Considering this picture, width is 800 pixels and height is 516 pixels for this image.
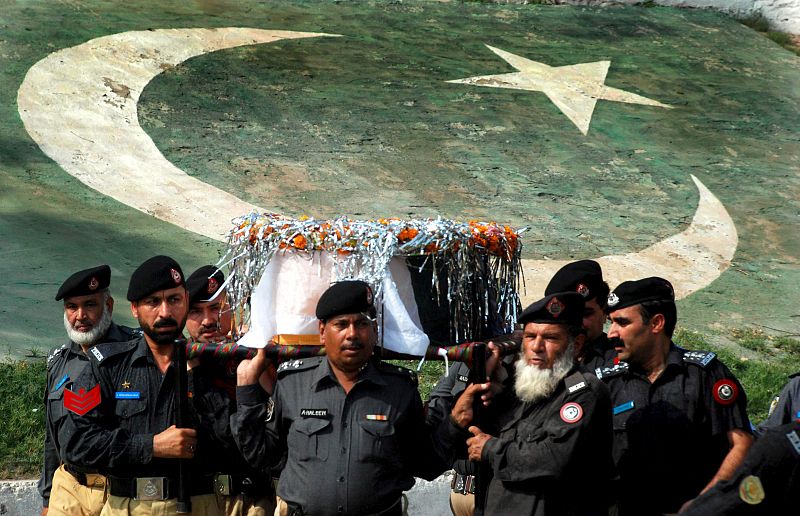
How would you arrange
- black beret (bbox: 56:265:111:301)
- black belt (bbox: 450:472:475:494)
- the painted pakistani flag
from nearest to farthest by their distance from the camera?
black belt (bbox: 450:472:475:494), black beret (bbox: 56:265:111:301), the painted pakistani flag

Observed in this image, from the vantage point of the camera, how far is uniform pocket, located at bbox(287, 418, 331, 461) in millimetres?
4379

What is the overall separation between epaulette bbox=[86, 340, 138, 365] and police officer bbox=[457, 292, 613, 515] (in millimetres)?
1634

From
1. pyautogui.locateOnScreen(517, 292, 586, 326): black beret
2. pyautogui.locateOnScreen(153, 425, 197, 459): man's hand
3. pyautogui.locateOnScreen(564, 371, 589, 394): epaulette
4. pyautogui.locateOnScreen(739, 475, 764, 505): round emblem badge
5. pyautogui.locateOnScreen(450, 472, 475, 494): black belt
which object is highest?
pyautogui.locateOnScreen(517, 292, 586, 326): black beret

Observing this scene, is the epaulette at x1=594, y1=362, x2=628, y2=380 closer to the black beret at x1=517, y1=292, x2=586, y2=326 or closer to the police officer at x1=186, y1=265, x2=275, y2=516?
the black beret at x1=517, y1=292, x2=586, y2=326

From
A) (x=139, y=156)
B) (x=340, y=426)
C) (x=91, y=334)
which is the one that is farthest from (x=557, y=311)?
(x=139, y=156)

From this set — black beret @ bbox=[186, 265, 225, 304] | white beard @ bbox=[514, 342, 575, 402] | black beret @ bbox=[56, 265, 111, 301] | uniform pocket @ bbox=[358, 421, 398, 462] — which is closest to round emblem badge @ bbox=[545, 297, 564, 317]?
white beard @ bbox=[514, 342, 575, 402]

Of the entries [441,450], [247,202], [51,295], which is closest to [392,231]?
[441,450]

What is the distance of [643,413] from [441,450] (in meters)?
0.91

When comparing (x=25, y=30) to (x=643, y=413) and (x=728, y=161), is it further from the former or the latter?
(x=643, y=413)

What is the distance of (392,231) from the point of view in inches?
166

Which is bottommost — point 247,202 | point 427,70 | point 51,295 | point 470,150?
point 51,295

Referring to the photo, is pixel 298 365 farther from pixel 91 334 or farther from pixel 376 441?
pixel 91 334

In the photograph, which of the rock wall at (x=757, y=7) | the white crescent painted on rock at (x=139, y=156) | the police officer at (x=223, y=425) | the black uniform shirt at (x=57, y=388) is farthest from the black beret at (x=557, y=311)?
the rock wall at (x=757, y=7)

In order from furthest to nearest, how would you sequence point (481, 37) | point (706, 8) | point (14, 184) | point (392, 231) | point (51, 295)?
1. point (706, 8)
2. point (481, 37)
3. point (14, 184)
4. point (51, 295)
5. point (392, 231)
